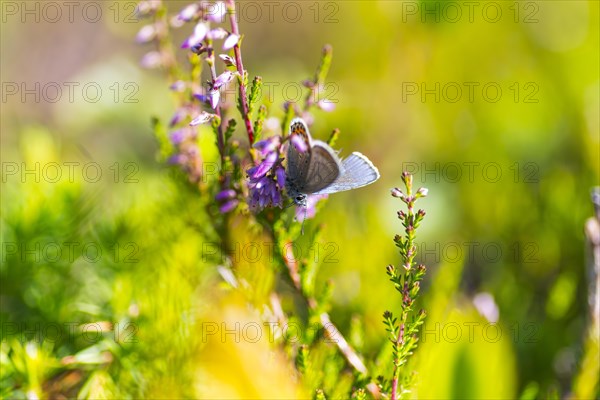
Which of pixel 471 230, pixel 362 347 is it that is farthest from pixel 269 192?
pixel 471 230

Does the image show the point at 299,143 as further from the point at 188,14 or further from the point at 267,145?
the point at 188,14

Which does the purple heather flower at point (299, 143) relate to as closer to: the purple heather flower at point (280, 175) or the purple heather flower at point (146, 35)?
the purple heather flower at point (280, 175)

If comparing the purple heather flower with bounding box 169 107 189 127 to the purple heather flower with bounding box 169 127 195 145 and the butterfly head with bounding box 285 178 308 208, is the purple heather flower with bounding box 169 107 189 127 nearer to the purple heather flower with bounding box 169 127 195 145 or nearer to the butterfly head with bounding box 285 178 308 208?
the purple heather flower with bounding box 169 127 195 145

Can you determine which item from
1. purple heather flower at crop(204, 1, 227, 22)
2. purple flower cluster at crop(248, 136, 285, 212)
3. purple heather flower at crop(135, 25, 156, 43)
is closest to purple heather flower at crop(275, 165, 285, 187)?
purple flower cluster at crop(248, 136, 285, 212)

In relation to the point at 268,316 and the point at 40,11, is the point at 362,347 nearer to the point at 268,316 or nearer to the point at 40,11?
the point at 268,316

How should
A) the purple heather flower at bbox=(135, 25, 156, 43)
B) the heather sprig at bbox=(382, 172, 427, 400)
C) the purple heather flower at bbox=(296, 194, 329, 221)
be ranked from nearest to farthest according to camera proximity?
1. the heather sprig at bbox=(382, 172, 427, 400)
2. the purple heather flower at bbox=(296, 194, 329, 221)
3. the purple heather flower at bbox=(135, 25, 156, 43)

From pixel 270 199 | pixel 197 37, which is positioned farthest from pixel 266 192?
pixel 197 37

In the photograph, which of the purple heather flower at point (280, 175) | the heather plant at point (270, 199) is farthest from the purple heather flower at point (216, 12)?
the purple heather flower at point (280, 175)
